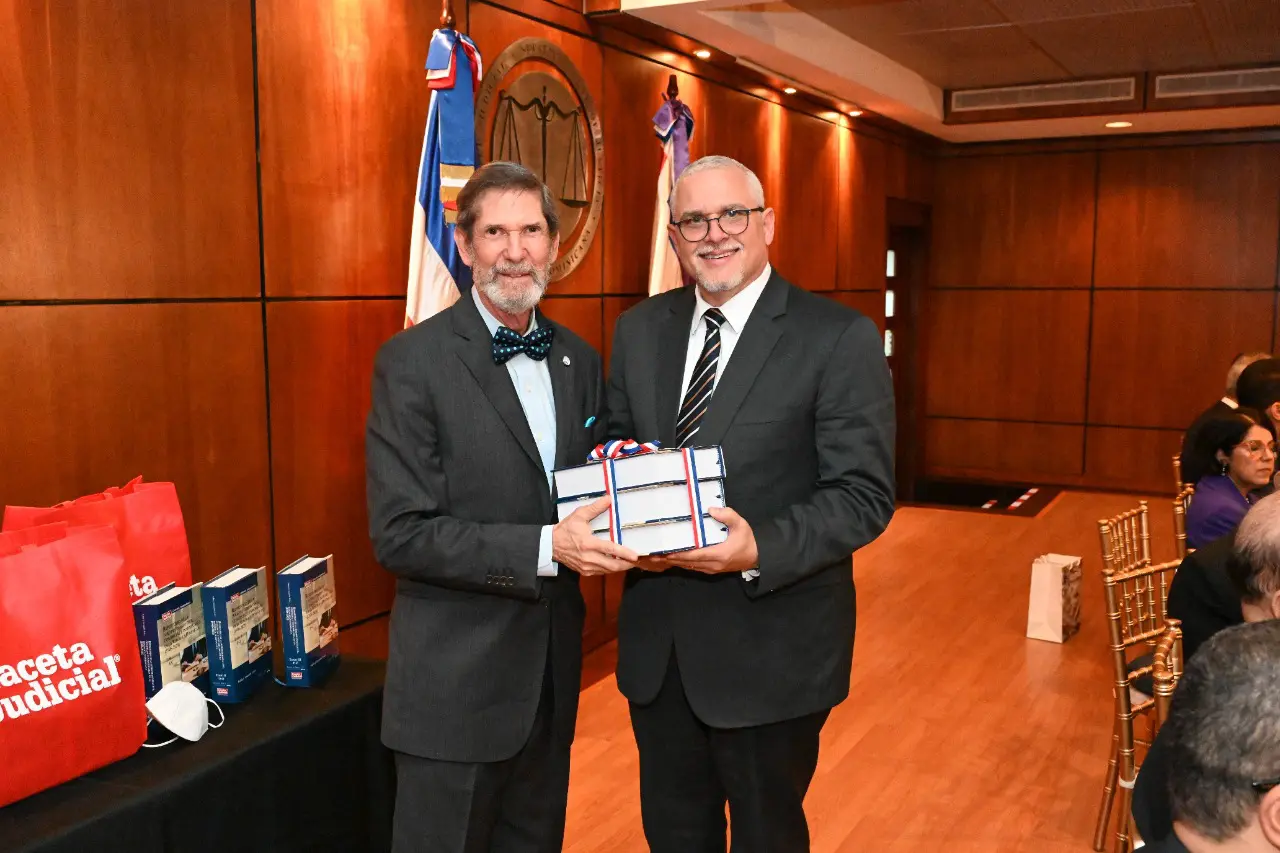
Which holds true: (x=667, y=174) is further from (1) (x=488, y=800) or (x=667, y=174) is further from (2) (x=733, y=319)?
(1) (x=488, y=800)

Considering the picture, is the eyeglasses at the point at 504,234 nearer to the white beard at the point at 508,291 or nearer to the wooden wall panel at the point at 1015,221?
the white beard at the point at 508,291

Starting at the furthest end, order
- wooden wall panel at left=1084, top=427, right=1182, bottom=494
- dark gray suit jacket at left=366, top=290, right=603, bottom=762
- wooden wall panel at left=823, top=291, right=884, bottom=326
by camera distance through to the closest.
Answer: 1. wooden wall panel at left=1084, top=427, right=1182, bottom=494
2. wooden wall panel at left=823, top=291, right=884, bottom=326
3. dark gray suit jacket at left=366, top=290, right=603, bottom=762

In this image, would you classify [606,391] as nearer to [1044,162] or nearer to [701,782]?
[701,782]

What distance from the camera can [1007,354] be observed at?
32.1ft

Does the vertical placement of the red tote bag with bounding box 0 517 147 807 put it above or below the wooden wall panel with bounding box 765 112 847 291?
below

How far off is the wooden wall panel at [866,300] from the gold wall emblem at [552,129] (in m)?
3.31

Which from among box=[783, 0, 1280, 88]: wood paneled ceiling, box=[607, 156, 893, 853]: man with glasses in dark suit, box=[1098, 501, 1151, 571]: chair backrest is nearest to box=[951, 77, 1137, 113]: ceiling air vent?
box=[783, 0, 1280, 88]: wood paneled ceiling

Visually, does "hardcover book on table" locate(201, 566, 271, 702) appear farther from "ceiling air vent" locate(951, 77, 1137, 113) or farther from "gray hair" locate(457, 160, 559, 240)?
"ceiling air vent" locate(951, 77, 1137, 113)

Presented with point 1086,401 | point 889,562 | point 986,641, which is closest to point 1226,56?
point 1086,401

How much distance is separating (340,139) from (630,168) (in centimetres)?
194

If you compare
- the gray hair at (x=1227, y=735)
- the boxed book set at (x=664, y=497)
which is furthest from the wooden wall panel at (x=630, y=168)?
the gray hair at (x=1227, y=735)

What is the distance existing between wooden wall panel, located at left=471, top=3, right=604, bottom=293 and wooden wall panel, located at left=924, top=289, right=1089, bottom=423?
5.31 meters

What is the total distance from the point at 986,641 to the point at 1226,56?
466 cm

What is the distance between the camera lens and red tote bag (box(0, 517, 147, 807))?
1.75 metres
